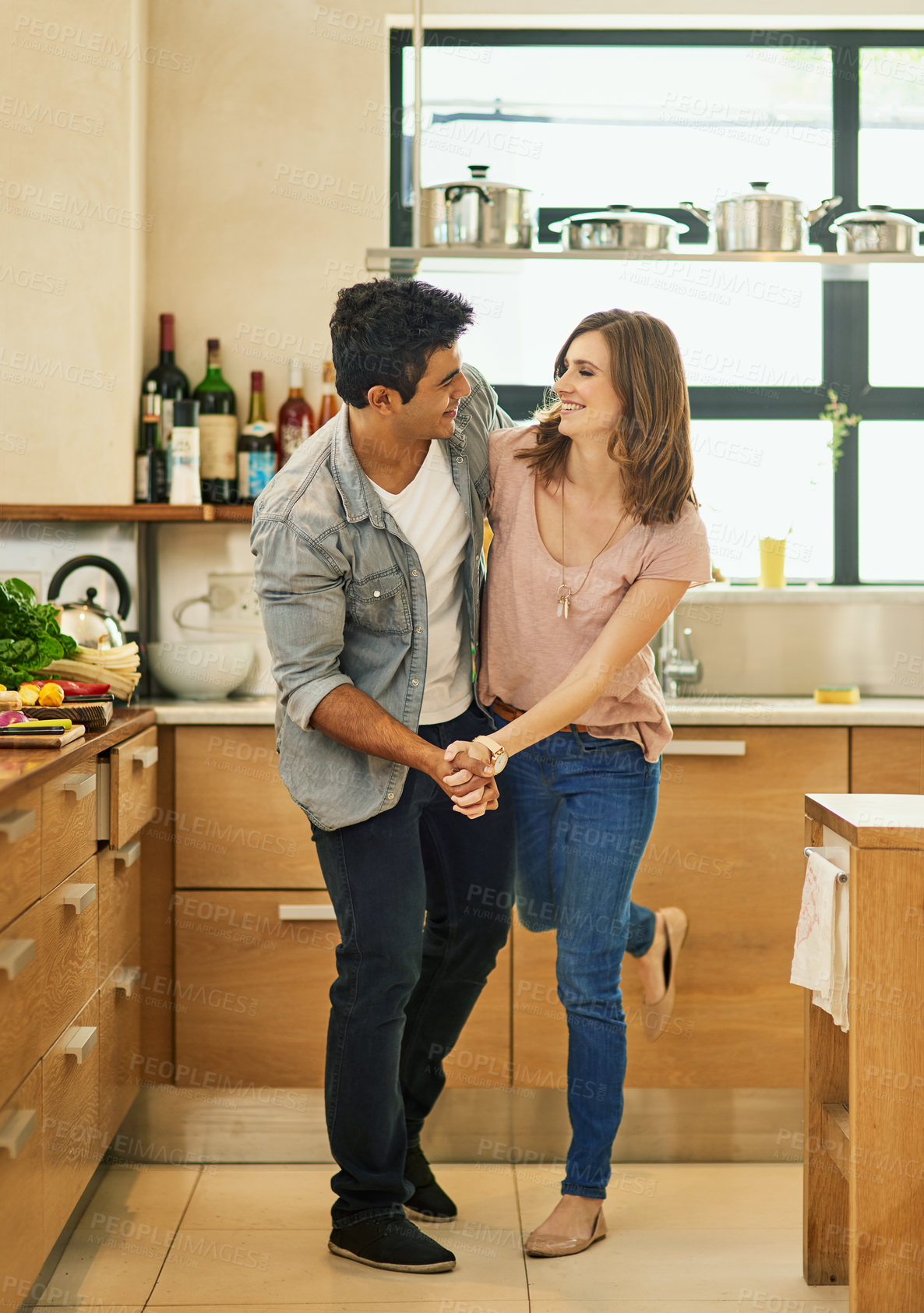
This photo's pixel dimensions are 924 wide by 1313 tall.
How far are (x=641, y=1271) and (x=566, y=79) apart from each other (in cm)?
270

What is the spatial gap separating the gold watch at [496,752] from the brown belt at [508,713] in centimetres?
16

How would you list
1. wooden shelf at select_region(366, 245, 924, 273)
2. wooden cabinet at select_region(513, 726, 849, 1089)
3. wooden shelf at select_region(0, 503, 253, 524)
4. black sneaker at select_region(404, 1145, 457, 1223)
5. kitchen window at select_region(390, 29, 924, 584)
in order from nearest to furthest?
black sneaker at select_region(404, 1145, 457, 1223) → wooden cabinet at select_region(513, 726, 849, 1089) → wooden shelf at select_region(366, 245, 924, 273) → wooden shelf at select_region(0, 503, 253, 524) → kitchen window at select_region(390, 29, 924, 584)

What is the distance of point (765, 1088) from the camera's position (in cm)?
238

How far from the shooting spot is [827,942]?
5.53ft

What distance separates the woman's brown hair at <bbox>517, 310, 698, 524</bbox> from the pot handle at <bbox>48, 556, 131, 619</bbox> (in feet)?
4.33

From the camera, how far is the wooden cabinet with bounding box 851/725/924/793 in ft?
7.72

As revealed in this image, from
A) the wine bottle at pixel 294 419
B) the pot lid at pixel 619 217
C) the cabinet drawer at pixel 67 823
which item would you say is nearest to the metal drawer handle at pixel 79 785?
the cabinet drawer at pixel 67 823

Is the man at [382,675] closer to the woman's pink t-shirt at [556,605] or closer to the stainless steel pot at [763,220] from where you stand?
the woman's pink t-shirt at [556,605]

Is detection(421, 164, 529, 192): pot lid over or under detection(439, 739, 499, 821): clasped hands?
over

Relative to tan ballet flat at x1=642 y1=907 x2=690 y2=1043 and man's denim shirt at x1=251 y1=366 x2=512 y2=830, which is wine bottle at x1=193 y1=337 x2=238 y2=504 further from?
tan ballet flat at x1=642 y1=907 x2=690 y2=1043

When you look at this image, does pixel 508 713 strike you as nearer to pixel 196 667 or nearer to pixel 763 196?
pixel 196 667

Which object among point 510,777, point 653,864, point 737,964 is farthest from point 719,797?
point 510,777

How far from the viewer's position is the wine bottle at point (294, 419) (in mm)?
2770

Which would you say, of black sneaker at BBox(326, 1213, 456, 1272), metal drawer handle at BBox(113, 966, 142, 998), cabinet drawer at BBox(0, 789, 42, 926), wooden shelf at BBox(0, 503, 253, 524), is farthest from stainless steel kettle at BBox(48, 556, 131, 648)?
black sneaker at BBox(326, 1213, 456, 1272)
